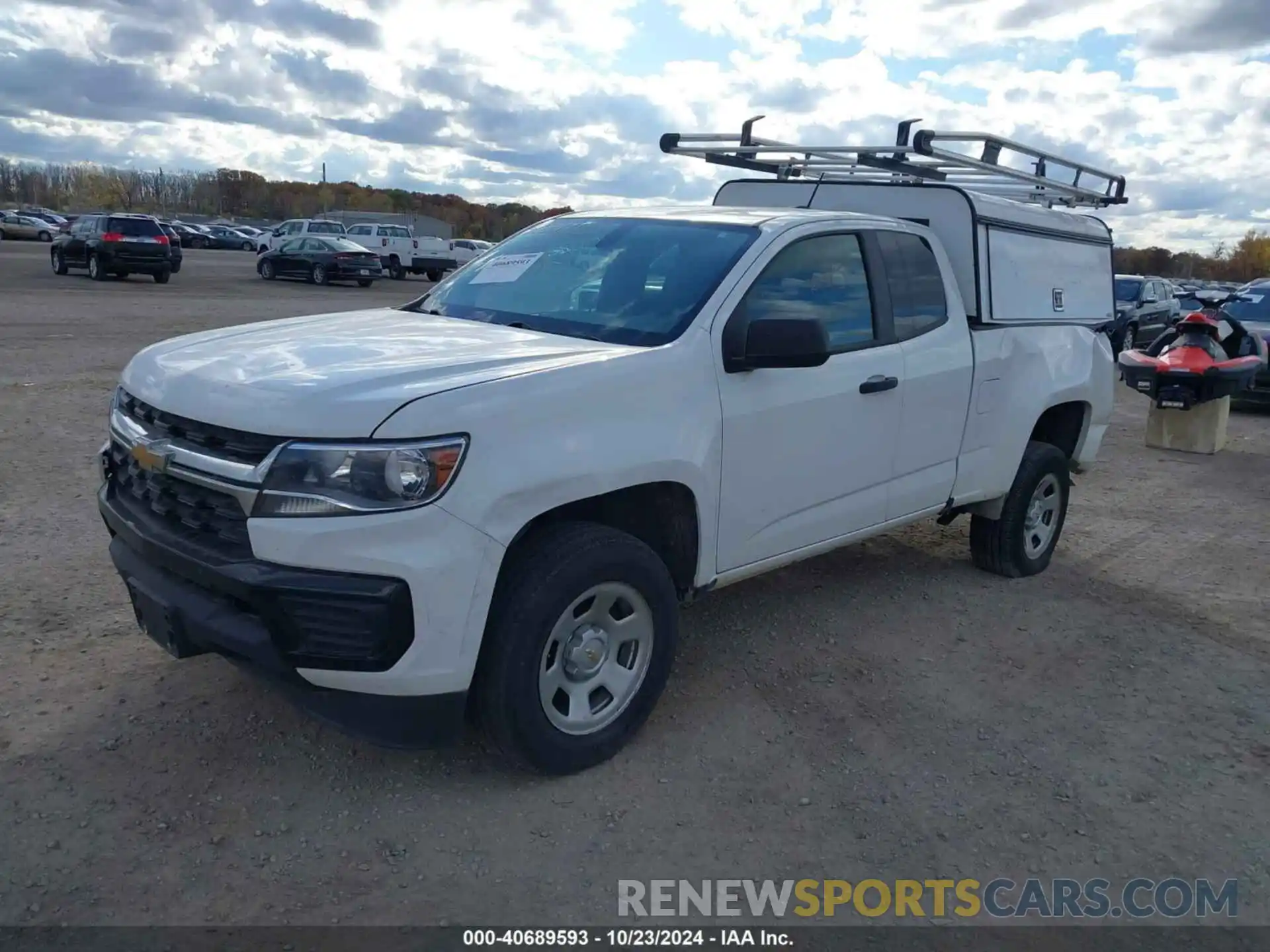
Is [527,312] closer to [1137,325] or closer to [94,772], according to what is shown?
[94,772]

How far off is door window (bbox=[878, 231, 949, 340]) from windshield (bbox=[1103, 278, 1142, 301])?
59.9 ft

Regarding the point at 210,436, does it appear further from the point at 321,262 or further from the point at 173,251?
the point at 321,262

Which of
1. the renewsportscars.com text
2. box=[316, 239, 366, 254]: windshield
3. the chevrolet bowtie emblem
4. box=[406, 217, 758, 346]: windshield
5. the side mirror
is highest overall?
box=[316, 239, 366, 254]: windshield

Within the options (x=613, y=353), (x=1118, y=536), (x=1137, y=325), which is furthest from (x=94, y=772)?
(x=1137, y=325)

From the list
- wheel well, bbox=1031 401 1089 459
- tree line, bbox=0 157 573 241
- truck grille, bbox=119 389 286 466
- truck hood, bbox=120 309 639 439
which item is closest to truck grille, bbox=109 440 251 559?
truck grille, bbox=119 389 286 466

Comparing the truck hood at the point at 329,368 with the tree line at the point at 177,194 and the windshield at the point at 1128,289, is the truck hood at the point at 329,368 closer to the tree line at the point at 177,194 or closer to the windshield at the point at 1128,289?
the windshield at the point at 1128,289

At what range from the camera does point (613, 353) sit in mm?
3770

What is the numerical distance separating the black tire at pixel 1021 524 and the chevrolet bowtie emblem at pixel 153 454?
4330 mm

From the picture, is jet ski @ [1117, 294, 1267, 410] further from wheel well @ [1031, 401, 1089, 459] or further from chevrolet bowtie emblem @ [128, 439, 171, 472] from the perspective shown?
chevrolet bowtie emblem @ [128, 439, 171, 472]

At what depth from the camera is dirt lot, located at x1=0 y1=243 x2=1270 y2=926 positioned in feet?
10.4

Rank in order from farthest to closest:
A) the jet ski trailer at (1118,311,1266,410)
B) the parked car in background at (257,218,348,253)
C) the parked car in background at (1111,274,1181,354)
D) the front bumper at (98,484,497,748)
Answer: the parked car in background at (257,218,348,253) < the parked car in background at (1111,274,1181,354) < the jet ski trailer at (1118,311,1266,410) < the front bumper at (98,484,497,748)

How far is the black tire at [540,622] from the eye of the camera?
11.1 feet

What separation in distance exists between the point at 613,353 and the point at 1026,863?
2.13 meters

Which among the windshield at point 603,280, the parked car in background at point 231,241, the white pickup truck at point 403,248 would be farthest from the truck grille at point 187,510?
the parked car in background at point 231,241
